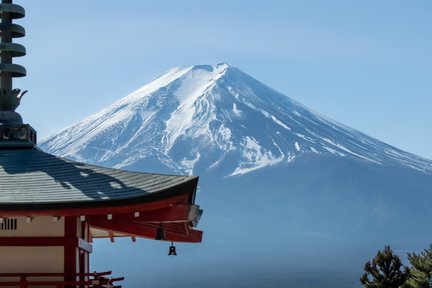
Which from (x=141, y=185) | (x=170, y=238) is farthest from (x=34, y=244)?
(x=170, y=238)

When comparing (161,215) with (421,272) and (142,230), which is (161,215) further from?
(421,272)

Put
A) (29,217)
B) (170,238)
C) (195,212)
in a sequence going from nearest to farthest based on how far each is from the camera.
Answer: (29,217) < (195,212) < (170,238)

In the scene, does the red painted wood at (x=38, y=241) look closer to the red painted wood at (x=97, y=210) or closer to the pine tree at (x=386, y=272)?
the red painted wood at (x=97, y=210)

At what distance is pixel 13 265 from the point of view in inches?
730

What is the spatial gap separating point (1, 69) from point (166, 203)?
17.4 ft

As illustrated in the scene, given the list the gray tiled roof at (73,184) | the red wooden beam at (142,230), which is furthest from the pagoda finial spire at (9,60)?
the red wooden beam at (142,230)

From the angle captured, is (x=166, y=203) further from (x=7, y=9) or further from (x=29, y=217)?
(x=7, y=9)

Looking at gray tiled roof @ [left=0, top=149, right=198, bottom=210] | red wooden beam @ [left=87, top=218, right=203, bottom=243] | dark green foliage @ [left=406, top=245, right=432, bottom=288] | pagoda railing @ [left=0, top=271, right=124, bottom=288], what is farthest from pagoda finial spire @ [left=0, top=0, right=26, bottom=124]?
dark green foliage @ [left=406, top=245, right=432, bottom=288]

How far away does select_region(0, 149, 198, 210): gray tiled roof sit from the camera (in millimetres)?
17609

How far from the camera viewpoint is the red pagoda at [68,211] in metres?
A: 17.6

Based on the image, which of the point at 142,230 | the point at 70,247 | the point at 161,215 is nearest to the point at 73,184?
the point at 70,247

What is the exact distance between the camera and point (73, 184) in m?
18.5

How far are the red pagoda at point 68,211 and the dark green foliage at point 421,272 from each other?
86.1ft

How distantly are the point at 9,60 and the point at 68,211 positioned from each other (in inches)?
206
